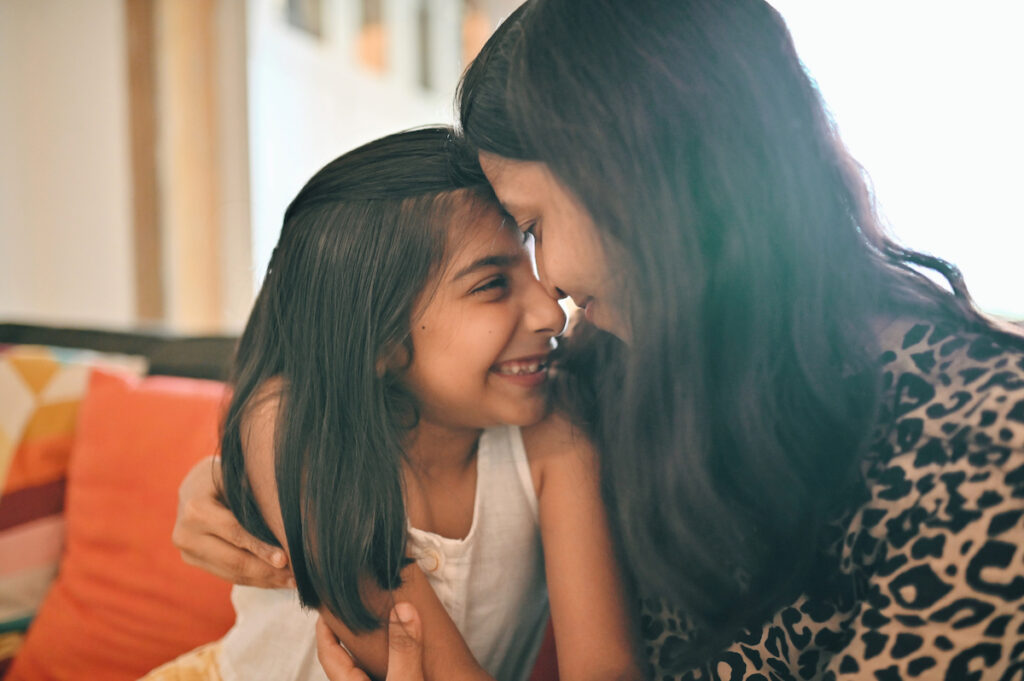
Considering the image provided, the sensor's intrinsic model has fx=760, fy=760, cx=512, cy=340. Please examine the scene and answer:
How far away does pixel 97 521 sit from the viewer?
123cm

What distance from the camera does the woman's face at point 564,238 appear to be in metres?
0.75

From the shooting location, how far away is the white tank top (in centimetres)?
96

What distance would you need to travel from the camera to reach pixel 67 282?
277cm

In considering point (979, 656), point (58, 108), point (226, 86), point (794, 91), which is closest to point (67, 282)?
point (58, 108)

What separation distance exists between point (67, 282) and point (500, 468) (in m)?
2.40

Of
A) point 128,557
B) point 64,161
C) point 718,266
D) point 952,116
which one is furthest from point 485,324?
point 64,161

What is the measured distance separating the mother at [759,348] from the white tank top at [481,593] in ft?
0.71

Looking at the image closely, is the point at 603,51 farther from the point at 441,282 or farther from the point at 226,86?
the point at 226,86

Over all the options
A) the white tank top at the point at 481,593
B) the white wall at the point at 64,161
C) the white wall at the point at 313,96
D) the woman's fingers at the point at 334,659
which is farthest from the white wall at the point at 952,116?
the white wall at the point at 64,161

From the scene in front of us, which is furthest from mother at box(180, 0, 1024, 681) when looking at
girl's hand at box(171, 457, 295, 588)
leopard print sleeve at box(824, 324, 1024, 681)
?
girl's hand at box(171, 457, 295, 588)

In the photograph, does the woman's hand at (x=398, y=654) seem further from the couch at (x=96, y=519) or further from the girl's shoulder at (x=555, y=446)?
the couch at (x=96, y=519)

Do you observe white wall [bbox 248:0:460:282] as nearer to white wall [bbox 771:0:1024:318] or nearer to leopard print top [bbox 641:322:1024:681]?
white wall [bbox 771:0:1024:318]

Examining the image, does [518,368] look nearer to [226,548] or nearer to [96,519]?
[226,548]

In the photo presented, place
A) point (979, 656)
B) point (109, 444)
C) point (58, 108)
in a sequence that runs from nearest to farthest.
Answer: point (979, 656)
point (109, 444)
point (58, 108)
